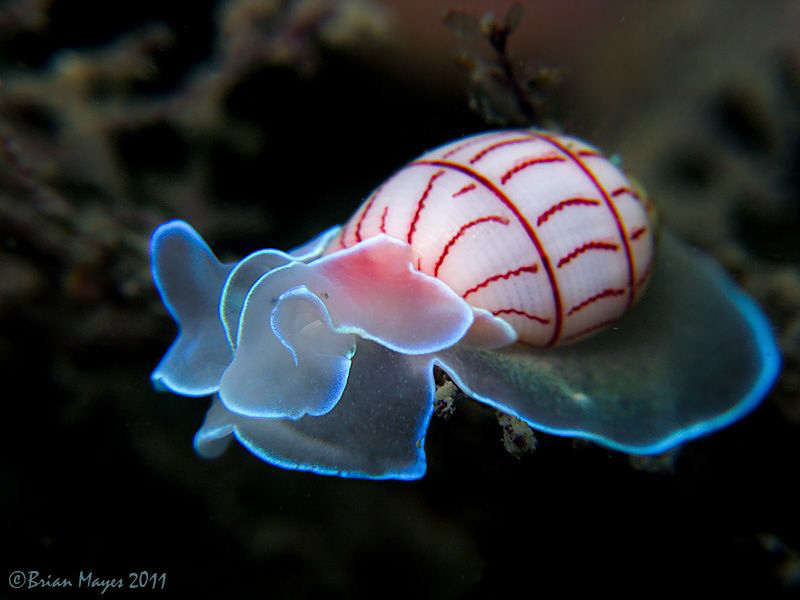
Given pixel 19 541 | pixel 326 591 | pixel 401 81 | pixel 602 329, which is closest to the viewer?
pixel 602 329

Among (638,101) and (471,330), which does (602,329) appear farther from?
(638,101)

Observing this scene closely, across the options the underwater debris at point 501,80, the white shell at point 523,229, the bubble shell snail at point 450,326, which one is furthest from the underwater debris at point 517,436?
the underwater debris at point 501,80

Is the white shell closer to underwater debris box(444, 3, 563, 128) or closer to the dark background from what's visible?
underwater debris box(444, 3, 563, 128)

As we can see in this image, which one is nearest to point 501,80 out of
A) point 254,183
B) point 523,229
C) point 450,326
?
point 523,229

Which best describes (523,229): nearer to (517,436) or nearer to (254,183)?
(517,436)

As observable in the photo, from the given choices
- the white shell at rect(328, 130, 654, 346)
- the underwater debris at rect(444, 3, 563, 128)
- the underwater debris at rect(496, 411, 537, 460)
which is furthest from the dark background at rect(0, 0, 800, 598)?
the underwater debris at rect(496, 411, 537, 460)

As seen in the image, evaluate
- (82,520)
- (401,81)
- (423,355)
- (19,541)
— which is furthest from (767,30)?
(19,541)
